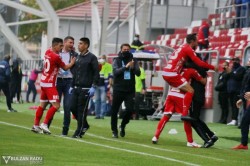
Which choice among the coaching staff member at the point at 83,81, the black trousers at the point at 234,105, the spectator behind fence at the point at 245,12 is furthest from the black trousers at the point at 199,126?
the spectator behind fence at the point at 245,12

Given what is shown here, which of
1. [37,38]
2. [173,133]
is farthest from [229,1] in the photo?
[37,38]

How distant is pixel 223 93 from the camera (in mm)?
31453

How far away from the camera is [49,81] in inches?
899

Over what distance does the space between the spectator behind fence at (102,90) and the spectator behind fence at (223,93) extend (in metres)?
3.82

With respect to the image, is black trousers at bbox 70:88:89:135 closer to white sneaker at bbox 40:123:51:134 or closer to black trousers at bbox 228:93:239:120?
white sneaker at bbox 40:123:51:134

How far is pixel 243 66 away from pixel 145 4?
20604 mm

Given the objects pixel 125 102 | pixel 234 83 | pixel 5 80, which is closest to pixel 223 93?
pixel 234 83

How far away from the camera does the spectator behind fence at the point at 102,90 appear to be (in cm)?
3369

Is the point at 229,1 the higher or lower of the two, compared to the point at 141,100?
higher

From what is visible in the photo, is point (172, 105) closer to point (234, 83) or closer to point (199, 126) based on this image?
point (199, 126)

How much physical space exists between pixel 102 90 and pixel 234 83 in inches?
213

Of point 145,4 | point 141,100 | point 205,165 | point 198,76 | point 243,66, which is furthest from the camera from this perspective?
point 145,4

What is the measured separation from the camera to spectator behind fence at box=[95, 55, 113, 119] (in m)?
33.7

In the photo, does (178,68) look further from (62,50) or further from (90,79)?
(62,50)
